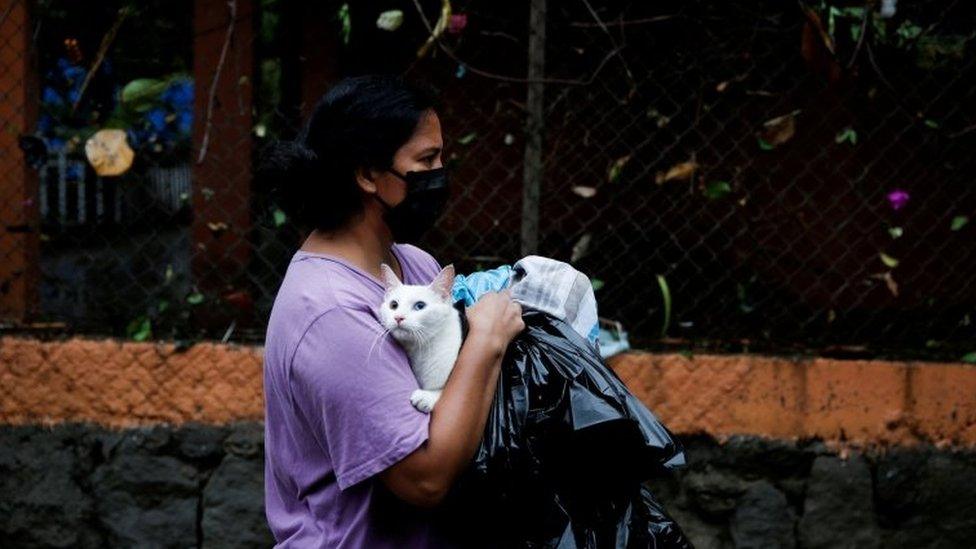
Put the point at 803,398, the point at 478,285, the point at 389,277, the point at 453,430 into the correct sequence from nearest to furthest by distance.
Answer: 1. the point at 453,430
2. the point at 389,277
3. the point at 478,285
4. the point at 803,398

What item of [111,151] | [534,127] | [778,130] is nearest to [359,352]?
[534,127]

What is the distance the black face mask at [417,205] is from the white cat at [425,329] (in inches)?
6.1

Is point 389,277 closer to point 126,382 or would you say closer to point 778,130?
point 126,382

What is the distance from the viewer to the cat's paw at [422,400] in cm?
179

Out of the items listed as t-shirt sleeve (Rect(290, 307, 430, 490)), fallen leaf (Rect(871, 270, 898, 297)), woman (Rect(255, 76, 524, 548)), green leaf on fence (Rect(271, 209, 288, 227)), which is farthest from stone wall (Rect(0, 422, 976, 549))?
t-shirt sleeve (Rect(290, 307, 430, 490))

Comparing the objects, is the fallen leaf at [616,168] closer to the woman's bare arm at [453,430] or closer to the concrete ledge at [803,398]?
the concrete ledge at [803,398]

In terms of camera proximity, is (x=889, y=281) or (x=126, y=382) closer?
(x=126, y=382)

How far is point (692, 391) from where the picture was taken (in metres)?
3.78

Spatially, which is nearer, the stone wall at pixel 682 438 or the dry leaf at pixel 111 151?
the stone wall at pixel 682 438

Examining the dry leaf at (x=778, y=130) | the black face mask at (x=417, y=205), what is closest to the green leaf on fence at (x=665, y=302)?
the dry leaf at (x=778, y=130)

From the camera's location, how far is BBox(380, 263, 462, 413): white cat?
1.86m

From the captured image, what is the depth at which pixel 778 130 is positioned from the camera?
4090 millimetres

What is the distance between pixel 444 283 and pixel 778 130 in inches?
97.7

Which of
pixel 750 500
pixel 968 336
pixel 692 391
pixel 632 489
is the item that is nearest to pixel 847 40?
pixel 968 336
